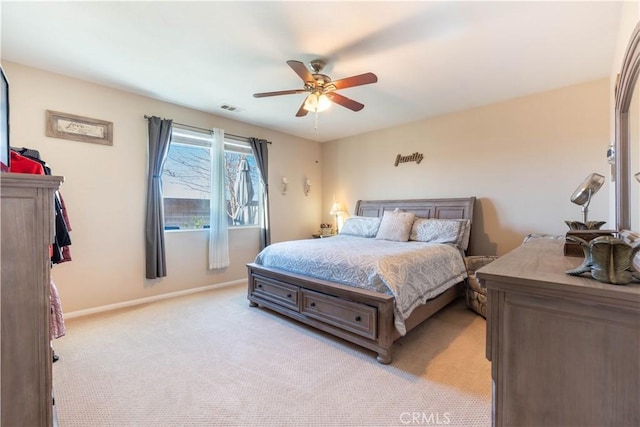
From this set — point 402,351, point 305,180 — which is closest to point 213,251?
point 305,180

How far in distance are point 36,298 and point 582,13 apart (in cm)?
355

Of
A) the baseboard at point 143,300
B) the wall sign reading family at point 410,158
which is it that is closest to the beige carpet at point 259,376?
the baseboard at point 143,300

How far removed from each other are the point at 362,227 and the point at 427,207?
1036 millimetres

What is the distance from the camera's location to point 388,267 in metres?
2.38

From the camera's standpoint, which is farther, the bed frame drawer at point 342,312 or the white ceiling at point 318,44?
the bed frame drawer at point 342,312

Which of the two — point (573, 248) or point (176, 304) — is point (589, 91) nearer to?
point (573, 248)

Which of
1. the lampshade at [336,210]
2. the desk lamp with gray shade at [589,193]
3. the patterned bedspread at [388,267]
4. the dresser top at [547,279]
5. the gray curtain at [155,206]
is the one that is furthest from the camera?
the lampshade at [336,210]

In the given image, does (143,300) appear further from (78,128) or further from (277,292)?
(78,128)

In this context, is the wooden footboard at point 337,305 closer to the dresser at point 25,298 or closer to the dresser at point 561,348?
the dresser at point 561,348

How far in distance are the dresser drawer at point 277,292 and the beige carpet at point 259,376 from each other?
0.22 meters

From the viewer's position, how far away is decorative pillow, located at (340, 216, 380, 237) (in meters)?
4.28

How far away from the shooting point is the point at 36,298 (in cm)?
96

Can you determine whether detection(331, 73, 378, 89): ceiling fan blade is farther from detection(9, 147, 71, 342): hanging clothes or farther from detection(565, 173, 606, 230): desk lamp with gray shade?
detection(9, 147, 71, 342): hanging clothes

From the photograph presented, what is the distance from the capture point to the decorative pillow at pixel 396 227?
150 inches
